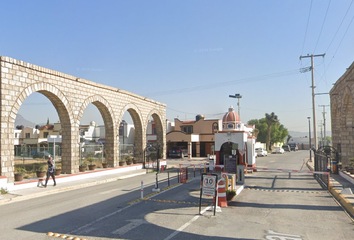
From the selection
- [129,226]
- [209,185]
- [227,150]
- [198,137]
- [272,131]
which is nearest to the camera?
[129,226]

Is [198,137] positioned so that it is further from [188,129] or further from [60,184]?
[60,184]

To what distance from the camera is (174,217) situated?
364 inches

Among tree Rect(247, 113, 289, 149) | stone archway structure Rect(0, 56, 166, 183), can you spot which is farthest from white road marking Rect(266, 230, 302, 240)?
tree Rect(247, 113, 289, 149)

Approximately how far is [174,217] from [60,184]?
9628 millimetres

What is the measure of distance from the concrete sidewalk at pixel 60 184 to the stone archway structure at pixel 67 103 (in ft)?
2.18

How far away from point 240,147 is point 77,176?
12.1 m

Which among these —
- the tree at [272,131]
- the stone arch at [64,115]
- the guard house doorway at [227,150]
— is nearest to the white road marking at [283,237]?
the stone arch at [64,115]

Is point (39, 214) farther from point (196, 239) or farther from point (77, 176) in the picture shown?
point (77, 176)

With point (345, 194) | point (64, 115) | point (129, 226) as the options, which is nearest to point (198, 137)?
point (64, 115)

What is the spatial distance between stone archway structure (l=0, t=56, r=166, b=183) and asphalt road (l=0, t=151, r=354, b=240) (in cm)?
459

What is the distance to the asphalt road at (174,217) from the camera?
7645 mm

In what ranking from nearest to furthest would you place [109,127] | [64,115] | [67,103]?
1. [67,103]
2. [64,115]
3. [109,127]

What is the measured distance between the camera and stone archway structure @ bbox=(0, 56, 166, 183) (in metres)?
14.2

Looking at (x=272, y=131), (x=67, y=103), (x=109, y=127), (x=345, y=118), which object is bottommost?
(x=109, y=127)
